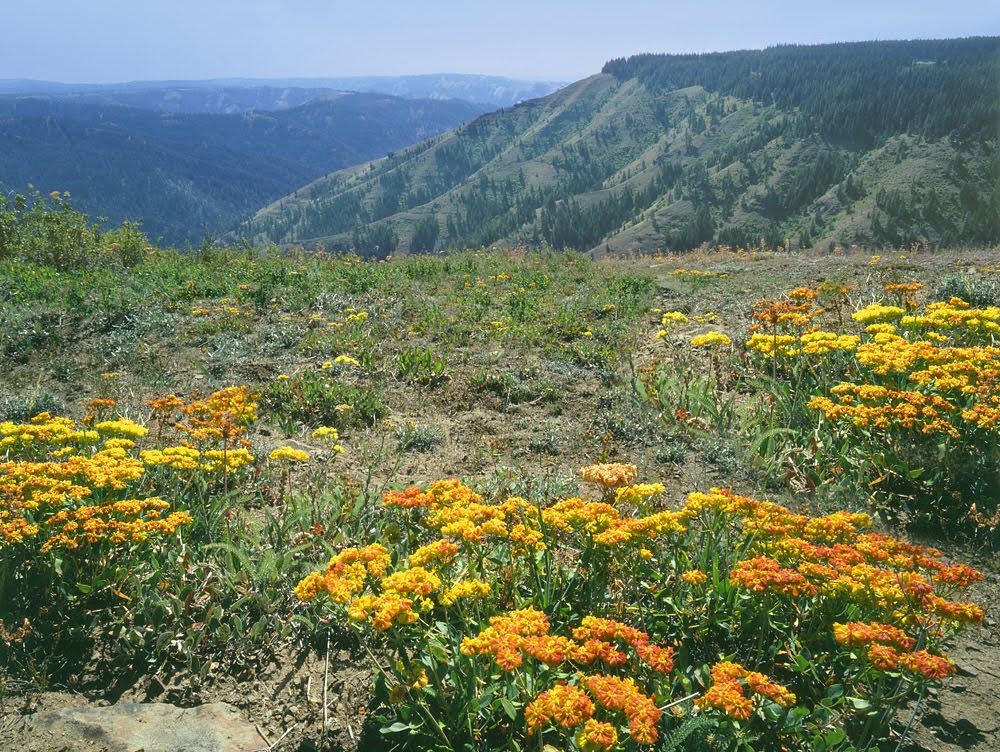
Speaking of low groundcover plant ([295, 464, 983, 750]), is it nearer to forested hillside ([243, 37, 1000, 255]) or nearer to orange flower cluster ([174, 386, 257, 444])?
orange flower cluster ([174, 386, 257, 444])

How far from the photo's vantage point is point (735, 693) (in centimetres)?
224

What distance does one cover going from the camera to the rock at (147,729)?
2.69 m

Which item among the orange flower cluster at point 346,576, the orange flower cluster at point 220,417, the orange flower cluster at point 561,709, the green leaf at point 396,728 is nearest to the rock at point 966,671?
the orange flower cluster at point 561,709

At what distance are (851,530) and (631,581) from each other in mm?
1207

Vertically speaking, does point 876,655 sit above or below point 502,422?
above

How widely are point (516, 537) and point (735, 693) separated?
122 centimetres

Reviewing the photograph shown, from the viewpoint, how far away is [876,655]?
2.36 meters

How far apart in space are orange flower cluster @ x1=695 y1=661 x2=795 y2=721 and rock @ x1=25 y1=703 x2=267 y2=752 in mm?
2067

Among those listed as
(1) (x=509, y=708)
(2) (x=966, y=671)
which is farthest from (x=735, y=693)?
(2) (x=966, y=671)

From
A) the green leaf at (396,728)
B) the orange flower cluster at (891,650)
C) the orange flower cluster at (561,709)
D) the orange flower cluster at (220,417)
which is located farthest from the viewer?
the orange flower cluster at (220,417)

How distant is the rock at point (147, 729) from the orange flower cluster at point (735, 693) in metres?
2.07

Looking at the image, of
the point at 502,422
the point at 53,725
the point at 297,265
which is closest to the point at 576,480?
the point at 502,422

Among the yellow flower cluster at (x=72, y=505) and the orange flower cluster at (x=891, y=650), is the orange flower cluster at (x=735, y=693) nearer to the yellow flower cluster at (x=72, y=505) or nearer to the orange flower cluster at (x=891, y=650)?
the orange flower cluster at (x=891, y=650)

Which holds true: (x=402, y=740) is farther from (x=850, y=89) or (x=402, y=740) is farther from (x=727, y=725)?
(x=850, y=89)
